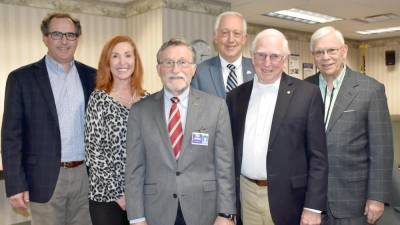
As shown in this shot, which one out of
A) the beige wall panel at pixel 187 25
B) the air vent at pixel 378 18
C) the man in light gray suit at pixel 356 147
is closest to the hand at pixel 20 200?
the man in light gray suit at pixel 356 147

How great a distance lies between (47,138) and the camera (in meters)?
2.37

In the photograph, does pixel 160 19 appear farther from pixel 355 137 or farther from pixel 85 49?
pixel 355 137

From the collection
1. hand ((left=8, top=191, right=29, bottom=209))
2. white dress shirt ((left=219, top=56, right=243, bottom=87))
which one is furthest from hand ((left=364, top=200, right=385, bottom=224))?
hand ((left=8, top=191, right=29, bottom=209))

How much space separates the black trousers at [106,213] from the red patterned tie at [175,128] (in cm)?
48

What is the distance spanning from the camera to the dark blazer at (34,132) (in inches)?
92.4

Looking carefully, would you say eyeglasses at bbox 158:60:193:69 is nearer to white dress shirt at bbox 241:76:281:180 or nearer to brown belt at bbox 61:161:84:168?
white dress shirt at bbox 241:76:281:180

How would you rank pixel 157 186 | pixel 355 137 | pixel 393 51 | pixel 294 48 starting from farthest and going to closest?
pixel 393 51, pixel 294 48, pixel 355 137, pixel 157 186


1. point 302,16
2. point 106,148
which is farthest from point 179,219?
point 302,16

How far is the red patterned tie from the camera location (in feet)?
6.45

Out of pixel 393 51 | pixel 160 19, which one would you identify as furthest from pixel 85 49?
pixel 393 51

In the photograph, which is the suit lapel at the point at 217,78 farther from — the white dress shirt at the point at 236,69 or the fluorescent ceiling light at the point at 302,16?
the fluorescent ceiling light at the point at 302,16

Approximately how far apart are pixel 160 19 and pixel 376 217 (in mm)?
4089

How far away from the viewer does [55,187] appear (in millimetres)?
2389

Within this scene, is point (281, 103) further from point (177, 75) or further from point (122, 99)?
point (122, 99)
